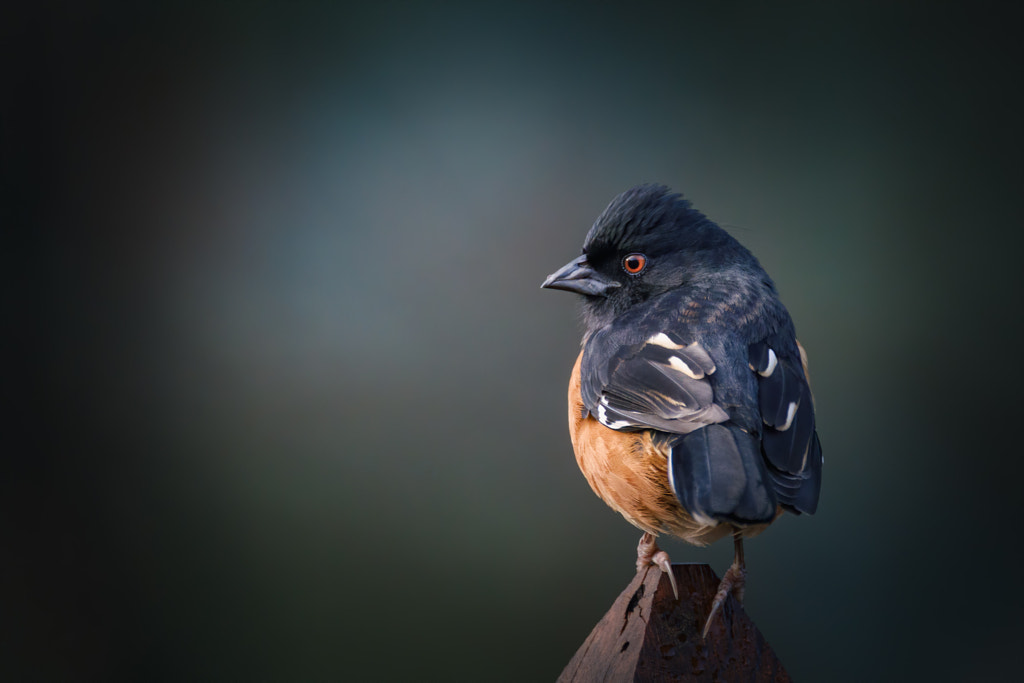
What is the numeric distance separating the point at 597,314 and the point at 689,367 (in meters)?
0.51

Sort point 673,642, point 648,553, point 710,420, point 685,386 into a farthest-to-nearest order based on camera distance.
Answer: point 648,553, point 685,386, point 710,420, point 673,642

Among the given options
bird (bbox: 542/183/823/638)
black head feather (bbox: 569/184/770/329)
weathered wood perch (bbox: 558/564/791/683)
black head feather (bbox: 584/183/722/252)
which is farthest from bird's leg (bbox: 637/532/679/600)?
black head feather (bbox: 584/183/722/252)

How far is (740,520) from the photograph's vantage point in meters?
1.26

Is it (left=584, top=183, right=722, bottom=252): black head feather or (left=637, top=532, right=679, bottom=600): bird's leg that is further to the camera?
(left=584, top=183, right=722, bottom=252): black head feather

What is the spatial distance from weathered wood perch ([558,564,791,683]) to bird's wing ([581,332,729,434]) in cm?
32

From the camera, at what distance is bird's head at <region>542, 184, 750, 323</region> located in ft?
6.65

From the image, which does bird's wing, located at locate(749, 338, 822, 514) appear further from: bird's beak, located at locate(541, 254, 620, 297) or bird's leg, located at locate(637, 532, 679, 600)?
bird's beak, located at locate(541, 254, 620, 297)

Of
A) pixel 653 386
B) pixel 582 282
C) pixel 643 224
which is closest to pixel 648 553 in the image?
pixel 653 386

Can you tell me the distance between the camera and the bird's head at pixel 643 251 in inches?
79.8

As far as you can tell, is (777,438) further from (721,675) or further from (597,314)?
(597,314)

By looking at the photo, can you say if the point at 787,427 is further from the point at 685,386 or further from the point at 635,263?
the point at 635,263

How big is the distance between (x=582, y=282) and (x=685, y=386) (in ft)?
1.90

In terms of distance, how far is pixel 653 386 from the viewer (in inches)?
63.7

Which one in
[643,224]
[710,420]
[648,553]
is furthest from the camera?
[643,224]
